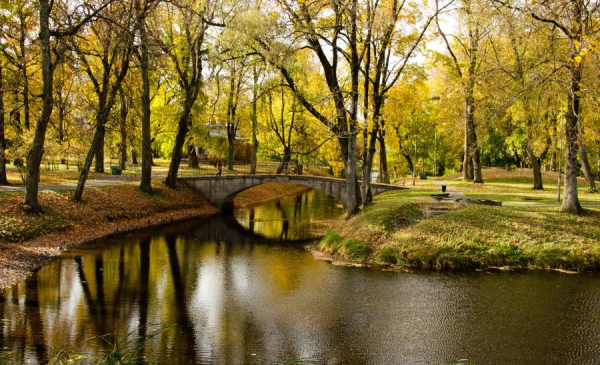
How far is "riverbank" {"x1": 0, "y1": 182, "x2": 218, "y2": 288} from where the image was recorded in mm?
16922

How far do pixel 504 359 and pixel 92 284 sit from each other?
37.2 ft

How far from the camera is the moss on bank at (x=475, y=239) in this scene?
677 inches

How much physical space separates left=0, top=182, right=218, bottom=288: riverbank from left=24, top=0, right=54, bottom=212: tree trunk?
2.48 ft

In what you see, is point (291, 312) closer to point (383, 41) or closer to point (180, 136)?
point (383, 41)

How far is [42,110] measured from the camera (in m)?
19.7

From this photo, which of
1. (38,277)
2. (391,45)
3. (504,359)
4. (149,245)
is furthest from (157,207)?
(504,359)

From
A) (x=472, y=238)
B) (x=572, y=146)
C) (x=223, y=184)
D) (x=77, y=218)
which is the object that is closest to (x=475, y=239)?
(x=472, y=238)

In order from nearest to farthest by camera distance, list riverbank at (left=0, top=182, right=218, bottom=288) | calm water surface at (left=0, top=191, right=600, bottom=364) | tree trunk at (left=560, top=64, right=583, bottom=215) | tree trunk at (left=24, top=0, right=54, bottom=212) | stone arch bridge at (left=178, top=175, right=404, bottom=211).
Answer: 1. calm water surface at (left=0, top=191, right=600, bottom=364)
2. riverbank at (left=0, top=182, right=218, bottom=288)
3. tree trunk at (left=560, top=64, right=583, bottom=215)
4. tree trunk at (left=24, top=0, right=54, bottom=212)
5. stone arch bridge at (left=178, top=175, right=404, bottom=211)

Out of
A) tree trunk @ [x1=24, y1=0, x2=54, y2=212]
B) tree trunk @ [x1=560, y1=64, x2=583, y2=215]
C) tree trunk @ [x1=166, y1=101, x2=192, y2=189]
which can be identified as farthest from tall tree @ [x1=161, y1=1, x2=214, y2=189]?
tree trunk @ [x1=560, y1=64, x2=583, y2=215]

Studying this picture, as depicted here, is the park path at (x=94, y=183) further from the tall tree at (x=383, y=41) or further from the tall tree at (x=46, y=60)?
the tall tree at (x=383, y=41)

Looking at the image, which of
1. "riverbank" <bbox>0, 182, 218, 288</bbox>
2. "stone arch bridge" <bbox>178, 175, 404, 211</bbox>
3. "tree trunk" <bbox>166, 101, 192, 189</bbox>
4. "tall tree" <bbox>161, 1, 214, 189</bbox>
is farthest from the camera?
"stone arch bridge" <bbox>178, 175, 404, 211</bbox>

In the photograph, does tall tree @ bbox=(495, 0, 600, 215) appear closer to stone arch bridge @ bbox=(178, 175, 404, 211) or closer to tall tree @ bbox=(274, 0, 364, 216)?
tall tree @ bbox=(274, 0, 364, 216)

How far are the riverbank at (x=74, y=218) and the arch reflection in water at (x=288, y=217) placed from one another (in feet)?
12.4

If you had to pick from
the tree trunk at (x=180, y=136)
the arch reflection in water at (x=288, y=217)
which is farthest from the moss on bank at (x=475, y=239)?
the tree trunk at (x=180, y=136)
